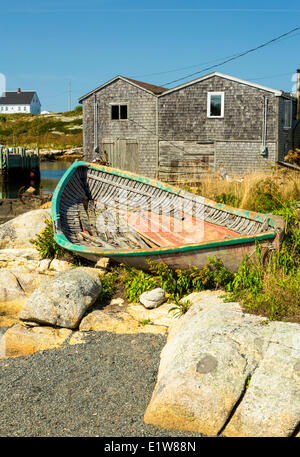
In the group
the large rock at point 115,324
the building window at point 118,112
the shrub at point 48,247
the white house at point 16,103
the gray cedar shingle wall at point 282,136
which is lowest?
the large rock at point 115,324

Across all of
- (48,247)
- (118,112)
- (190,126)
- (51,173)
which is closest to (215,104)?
(190,126)

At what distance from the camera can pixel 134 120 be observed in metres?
25.7

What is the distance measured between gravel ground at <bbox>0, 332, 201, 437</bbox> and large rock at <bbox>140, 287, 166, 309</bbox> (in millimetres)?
914

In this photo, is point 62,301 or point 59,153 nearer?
point 62,301

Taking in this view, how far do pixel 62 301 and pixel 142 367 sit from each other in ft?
7.06

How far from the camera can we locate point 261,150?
23.9 metres

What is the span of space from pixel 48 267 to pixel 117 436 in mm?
5966

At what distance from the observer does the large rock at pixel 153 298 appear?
7.89 m

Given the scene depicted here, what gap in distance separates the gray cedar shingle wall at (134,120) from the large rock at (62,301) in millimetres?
18146

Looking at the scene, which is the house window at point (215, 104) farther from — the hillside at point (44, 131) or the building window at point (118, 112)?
the hillside at point (44, 131)

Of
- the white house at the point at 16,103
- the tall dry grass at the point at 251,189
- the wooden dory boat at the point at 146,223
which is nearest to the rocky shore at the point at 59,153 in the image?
the white house at the point at 16,103

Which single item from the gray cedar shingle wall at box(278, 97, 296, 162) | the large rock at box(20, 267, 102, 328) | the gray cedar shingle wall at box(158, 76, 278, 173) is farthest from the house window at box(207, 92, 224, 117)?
the large rock at box(20, 267, 102, 328)

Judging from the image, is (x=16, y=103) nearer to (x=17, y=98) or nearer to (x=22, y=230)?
(x=17, y=98)

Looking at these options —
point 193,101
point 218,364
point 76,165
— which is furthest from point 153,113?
point 218,364
